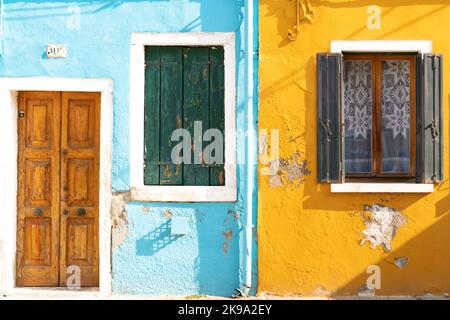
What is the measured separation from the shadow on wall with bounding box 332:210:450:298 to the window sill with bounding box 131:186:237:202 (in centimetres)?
170

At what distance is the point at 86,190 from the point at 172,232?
1193mm

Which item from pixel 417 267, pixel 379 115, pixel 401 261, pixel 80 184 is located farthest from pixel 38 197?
pixel 417 267

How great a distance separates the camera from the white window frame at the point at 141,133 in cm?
780

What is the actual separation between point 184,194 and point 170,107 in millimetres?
1050

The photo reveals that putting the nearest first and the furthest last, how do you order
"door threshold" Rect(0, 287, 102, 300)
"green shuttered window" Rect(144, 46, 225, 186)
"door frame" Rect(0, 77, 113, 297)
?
"door threshold" Rect(0, 287, 102, 300) → "door frame" Rect(0, 77, 113, 297) → "green shuttered window" Rect(144, 46, 225, 186)

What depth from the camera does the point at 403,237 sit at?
25.4 ft

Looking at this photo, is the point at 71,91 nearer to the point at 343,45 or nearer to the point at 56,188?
the point at 56,188

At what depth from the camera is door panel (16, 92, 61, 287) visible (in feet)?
26.4

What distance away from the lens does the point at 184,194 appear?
780 centimetres

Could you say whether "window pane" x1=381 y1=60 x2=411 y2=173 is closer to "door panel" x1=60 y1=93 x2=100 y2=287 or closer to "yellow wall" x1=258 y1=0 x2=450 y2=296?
"yellow wall" x1=258 y1=0 x2=450 y2=296

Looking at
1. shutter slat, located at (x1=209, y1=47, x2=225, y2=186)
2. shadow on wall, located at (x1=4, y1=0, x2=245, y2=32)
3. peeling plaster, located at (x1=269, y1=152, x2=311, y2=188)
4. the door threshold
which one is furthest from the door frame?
peeling plaster, located at (x1=269, y1=152, x2=311, y2=188)

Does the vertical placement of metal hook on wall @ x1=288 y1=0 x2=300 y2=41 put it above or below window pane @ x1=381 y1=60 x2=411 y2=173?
above

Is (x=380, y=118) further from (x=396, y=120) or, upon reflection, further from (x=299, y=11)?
→ (x=299, y=11)

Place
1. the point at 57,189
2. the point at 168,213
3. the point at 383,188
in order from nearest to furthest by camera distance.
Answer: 1. the point at 383,188
2. the point at 168,213
3. the point at 57,189
